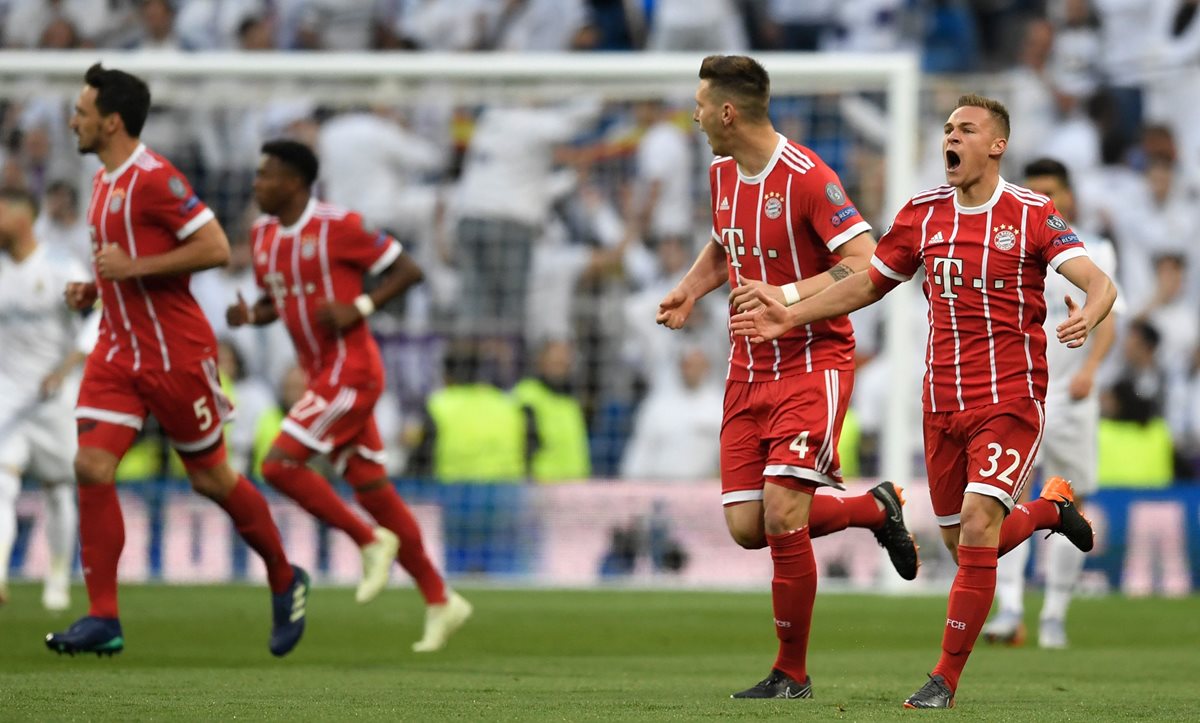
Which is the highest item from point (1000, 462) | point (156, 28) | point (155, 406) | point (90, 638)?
point (156, 28)

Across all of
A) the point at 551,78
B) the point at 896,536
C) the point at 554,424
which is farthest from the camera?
the point at 554,424

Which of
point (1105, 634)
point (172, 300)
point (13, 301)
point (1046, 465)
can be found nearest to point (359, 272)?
point (172, 300)

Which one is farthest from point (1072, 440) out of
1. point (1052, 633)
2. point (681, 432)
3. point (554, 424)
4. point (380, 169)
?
point (380, 169)

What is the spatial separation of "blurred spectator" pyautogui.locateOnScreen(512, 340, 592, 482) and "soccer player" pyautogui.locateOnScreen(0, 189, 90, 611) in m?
4.35

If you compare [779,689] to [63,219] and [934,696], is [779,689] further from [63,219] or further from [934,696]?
[63,219]

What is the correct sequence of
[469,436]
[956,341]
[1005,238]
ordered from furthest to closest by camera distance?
1. [469,436]
2. [956,341]
3. [1005,238]

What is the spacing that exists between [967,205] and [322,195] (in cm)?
976

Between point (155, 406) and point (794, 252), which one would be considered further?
point (155, 406)

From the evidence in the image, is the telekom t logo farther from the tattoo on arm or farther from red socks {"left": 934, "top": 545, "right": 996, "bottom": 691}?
red socks {"left": 934, "top": 545, "right": 996, "bottom": 691}

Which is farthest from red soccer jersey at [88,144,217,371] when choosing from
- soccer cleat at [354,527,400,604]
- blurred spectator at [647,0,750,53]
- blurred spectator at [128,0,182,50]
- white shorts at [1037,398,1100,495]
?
blurred spectator at [647,0,750,53]

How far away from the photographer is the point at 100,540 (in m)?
8.69

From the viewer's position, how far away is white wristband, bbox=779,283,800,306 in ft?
23.1

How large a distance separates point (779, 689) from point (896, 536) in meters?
1.01

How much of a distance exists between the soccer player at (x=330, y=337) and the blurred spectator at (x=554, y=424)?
5310 millimetres
